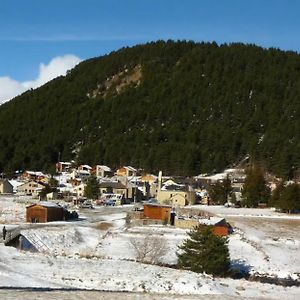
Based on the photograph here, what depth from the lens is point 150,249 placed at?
3984 cm

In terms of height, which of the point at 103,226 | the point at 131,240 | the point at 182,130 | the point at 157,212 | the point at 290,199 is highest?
the point at 182,130

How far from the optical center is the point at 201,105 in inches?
7101

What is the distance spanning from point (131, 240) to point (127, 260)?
11.6 m

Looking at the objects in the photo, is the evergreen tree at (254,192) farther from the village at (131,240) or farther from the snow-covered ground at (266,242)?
the snow-covered ground at (266,242)

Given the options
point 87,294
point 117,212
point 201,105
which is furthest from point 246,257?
point 201,105

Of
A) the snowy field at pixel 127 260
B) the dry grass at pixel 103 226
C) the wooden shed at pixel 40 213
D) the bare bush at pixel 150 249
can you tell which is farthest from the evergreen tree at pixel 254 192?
the bare bush at pixel 150 249

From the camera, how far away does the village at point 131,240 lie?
2559cm

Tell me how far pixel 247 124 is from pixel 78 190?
70.8 m

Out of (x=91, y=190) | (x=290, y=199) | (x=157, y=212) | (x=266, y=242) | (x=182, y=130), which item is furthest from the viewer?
(x=182, y=130)

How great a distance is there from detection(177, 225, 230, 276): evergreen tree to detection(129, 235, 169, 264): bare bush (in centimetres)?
352

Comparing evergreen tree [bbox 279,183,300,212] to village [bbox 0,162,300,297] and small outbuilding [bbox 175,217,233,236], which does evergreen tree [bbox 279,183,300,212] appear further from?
small outbuilding [bbox 175,217,233,236]

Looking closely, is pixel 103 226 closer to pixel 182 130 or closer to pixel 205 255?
pixel 205 255

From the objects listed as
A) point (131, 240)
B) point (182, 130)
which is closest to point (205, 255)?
point (131, 240)

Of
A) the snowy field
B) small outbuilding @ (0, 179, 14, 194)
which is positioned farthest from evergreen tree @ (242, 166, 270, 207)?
small outbuilding @ (0, 179, 14, 194)
